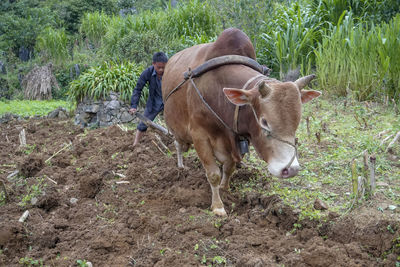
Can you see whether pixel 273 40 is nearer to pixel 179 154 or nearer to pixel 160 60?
pixel 160 60

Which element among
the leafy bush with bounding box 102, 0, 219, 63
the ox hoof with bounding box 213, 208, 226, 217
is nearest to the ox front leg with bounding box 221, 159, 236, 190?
the ox hoof with bounding box 213, 208, 226, 217

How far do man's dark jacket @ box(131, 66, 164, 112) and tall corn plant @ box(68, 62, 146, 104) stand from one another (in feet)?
8.46

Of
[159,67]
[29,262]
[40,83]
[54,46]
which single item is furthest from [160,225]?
[54,46]

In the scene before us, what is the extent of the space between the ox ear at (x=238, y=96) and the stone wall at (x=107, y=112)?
5826 millimetres

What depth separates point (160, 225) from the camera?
3520mm

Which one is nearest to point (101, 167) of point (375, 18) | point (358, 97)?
point (358, 97)

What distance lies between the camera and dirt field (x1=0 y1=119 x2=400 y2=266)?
2889 millimetres

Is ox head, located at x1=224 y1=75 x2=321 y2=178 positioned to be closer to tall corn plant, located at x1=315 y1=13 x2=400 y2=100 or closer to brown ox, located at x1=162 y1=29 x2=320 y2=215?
brown ox, located at x1=162 y1=29 x2=320 y2=215

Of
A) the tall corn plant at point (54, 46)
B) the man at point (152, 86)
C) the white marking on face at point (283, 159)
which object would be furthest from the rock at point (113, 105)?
the tall corn plant at point (54, 46)

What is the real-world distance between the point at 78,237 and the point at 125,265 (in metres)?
0.79

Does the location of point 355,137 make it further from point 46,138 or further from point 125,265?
point 46,138

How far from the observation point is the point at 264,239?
311 centimetres

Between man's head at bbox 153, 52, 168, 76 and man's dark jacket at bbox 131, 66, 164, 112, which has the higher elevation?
man's head at bbox 153, 52, 168, 76

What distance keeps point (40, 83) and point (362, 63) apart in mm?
11064
